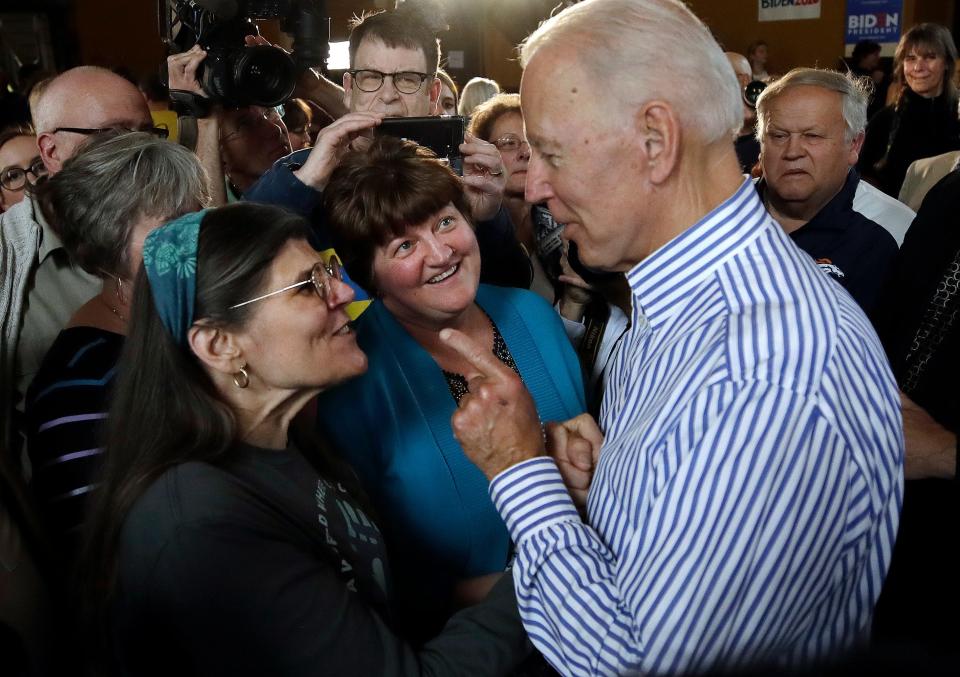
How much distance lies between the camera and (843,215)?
8.95 feet

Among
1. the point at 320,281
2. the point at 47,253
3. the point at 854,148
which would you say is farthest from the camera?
the point at 854,148

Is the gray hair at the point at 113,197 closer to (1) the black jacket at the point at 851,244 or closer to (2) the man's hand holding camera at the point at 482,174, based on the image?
(2) the man's hand holding camera at the point at 482,174

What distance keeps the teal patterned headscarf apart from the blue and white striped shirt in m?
0.60

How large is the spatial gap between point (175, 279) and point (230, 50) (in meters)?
1.17

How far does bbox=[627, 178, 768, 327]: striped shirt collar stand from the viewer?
44.3 inches

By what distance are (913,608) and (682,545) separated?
2.88 ft

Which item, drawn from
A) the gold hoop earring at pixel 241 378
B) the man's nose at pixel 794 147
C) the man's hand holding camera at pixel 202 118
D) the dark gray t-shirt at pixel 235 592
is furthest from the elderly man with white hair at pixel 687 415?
the man's nose at pixel 794 147

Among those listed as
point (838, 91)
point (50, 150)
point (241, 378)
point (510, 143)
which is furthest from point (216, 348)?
point (838, 91)

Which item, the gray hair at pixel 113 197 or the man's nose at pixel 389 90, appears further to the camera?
the man's nose at pixel 389 90

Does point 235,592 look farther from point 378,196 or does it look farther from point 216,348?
point 378,196

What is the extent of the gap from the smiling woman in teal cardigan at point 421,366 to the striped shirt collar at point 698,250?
0.74 m

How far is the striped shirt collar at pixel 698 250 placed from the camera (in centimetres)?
112

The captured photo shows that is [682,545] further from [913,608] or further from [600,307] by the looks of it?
[600,307]

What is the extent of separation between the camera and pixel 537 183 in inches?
49.5
